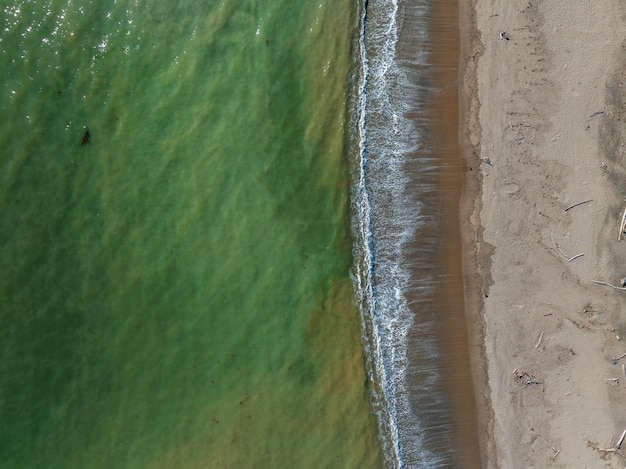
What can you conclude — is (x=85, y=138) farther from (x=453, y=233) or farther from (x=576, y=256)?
(x=576, y=256)

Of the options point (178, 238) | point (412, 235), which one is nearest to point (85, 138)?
point (178, 238)

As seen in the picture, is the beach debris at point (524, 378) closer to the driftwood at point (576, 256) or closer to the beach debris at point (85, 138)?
the driftwood at point (576, 256)

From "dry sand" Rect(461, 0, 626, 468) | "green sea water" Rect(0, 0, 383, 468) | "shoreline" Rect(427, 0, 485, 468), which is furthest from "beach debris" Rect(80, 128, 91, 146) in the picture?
"dry sand" Rect(461, 0, 626, 468)

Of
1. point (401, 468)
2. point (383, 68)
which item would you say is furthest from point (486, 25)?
point (401, 468)

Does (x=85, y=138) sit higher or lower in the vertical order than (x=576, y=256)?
higher

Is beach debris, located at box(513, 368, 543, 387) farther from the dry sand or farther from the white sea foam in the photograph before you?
the white sea foam

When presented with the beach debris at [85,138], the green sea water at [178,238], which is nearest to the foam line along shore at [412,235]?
the green sea water at [178,238]

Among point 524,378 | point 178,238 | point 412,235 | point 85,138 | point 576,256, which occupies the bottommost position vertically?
point 524,378
